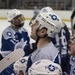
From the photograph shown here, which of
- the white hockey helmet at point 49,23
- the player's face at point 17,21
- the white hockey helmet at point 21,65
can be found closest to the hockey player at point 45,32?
the white hockey helmet at point 49,23

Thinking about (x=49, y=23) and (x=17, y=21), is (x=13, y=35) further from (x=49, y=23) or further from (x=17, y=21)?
(x=49, y=23)

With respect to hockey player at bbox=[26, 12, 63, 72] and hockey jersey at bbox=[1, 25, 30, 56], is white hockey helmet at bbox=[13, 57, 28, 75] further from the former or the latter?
hockey jersey at bbox=[1, 25, 30, 56]

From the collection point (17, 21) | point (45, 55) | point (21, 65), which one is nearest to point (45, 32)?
point (45, 55)

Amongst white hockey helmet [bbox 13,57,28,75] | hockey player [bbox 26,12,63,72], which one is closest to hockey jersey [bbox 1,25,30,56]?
white hockey helmet [bbox 13,57,28,75]

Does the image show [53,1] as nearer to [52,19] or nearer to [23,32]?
[23,32]

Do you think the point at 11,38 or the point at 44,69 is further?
the point at 11,38

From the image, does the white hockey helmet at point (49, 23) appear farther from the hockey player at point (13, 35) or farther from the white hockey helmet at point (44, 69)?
the hockey player at point (13, 35)

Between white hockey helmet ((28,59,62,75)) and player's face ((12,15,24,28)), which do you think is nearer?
white hockey helmet ((28,59,62,75))

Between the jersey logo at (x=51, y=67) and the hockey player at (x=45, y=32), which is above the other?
the hockey player at (x=45, y=32)

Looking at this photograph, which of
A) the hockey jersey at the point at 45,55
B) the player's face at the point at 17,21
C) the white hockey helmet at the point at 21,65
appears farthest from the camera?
the player's face at the point at 17,21

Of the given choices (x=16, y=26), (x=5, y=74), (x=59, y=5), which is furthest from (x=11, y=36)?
(x=59, y=5)

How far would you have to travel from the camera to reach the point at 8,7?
1346cm

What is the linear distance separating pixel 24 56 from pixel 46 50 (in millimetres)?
460

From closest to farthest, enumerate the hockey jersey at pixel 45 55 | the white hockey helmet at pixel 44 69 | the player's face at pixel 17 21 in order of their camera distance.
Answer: the white hockey helmet at pixel 44 69 → the hockey jersey at pixel 45 55 → the player's face at pixel 17 21
